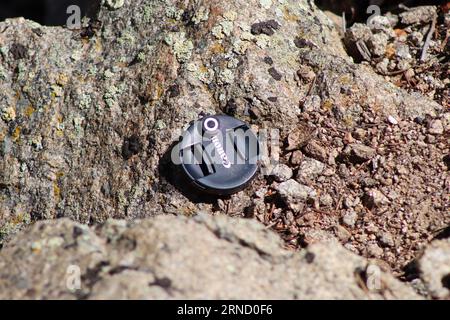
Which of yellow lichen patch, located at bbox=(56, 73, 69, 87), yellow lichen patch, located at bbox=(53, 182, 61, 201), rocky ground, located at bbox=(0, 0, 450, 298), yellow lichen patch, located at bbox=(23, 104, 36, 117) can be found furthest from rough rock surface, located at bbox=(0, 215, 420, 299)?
yellow lichen patch, located at bbox=(56, 73, 69, 87)

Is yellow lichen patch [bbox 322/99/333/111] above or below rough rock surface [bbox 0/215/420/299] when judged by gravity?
above

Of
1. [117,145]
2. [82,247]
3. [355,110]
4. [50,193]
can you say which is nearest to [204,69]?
[117,145]

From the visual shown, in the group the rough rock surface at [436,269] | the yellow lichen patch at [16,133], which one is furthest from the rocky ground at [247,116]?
the rough rock surface at [436,269]

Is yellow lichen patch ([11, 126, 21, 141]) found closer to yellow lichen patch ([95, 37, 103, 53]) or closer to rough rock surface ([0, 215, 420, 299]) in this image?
yellow lichen patch ([95, 37, 103, 53])

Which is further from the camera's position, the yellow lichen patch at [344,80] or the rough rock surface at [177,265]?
the yellow lichen patch at [344,80]

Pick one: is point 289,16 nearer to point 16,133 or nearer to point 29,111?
point 29,111

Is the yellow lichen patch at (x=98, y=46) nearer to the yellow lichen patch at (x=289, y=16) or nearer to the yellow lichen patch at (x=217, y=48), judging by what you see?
the yellow lichen patch at (x=217, y=48)

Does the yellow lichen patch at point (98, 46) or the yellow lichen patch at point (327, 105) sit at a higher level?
the yellow lichen patch at point (98, 46)
